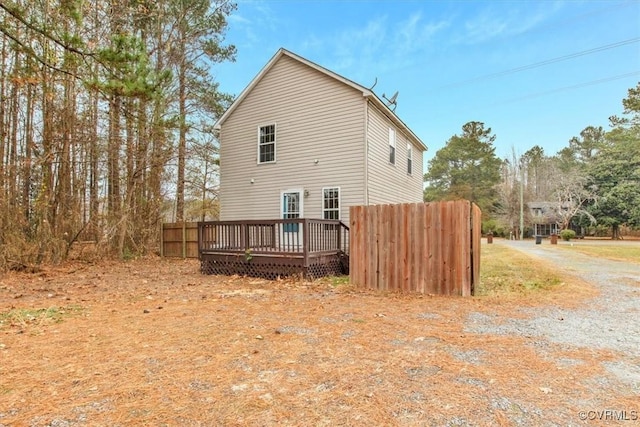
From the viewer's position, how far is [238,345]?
11.4ft

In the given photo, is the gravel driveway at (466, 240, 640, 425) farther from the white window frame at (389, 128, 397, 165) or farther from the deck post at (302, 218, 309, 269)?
the white window frame at (389, 128, 397, 165)

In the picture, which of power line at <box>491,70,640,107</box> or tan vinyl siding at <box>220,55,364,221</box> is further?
power line at <box>491,70,640,107</box>

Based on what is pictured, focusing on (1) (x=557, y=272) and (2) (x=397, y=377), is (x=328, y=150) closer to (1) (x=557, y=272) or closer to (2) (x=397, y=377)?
(1) (x=557, y=272)

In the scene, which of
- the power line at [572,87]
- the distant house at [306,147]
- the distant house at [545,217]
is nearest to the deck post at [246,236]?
the distant house at [306,147]

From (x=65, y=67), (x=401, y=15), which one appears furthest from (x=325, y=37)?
(x=65, y=67)

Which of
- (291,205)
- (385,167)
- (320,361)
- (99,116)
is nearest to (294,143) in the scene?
(291,205)

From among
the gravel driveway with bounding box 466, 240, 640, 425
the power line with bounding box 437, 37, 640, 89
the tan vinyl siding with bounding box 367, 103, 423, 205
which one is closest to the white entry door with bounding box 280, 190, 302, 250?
the tan vinyl siding with bounding box 367, 103, 423, 205

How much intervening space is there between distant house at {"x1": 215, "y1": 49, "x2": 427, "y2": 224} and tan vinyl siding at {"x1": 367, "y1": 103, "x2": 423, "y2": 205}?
32 mm

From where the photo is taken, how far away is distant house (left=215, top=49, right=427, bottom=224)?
10.2m

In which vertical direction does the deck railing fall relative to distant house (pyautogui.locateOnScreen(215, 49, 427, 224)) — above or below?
below

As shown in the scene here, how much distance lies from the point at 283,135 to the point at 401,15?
9949 mm

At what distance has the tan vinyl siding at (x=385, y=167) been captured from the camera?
10.4 meters

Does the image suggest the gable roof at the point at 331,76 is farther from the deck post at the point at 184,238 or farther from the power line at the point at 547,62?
the power line at the point at 547,62

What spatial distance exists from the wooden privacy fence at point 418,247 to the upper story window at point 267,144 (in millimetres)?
5481
